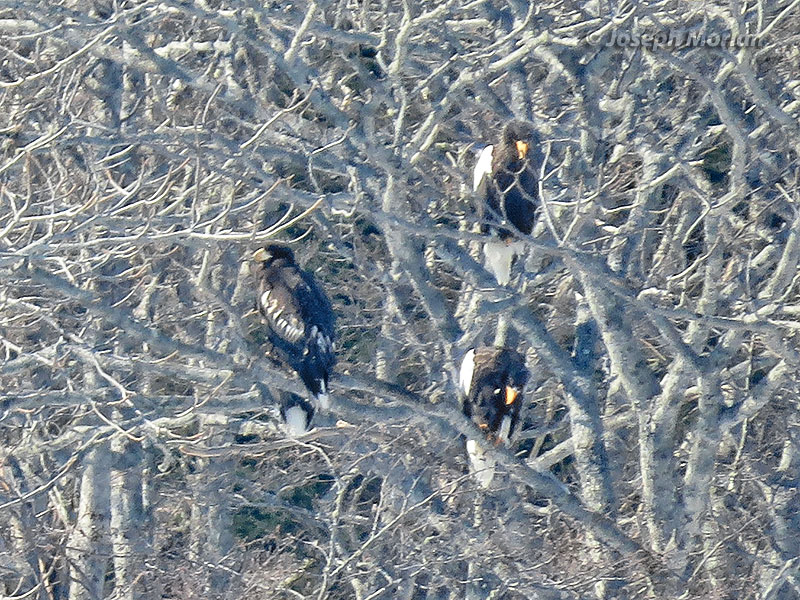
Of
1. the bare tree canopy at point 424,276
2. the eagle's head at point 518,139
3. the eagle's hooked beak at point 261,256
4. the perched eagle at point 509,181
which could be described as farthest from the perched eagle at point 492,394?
the eagle's hooked beak at point 261,256

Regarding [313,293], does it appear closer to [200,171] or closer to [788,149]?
[200,171]

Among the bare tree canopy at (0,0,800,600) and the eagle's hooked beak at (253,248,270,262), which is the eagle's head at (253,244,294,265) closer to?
the eagle's hooked beak at (253,248,270,262)

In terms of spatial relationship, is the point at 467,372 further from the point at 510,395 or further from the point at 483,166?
the point at 483,166

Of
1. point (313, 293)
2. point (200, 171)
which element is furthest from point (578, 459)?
point (200, 171)

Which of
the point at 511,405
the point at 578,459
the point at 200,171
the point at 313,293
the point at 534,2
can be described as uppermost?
the point at 534,2

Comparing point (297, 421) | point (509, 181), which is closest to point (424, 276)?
point (509, 181)
